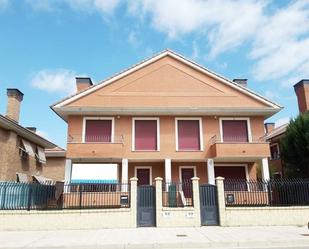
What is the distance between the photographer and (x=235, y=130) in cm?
2438

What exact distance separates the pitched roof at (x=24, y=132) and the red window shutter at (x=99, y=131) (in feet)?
16.9

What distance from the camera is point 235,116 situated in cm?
2444

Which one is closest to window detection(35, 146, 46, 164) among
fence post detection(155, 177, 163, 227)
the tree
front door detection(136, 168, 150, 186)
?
front door detection(136, 168, 150, 186)

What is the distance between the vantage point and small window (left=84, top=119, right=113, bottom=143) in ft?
77.7

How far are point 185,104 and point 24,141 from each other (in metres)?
13.4

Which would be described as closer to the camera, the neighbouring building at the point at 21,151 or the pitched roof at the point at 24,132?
the pitched roof at the point at 24,132

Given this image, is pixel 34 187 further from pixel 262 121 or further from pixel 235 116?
pixel 262 121

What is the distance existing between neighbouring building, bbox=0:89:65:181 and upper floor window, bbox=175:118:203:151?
11.9m

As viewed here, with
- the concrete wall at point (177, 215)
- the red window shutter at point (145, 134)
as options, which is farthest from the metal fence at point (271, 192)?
the red window shutter at point (145, 134)

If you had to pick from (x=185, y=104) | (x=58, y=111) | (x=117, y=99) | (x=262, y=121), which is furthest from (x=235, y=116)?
(x=58, y=111)

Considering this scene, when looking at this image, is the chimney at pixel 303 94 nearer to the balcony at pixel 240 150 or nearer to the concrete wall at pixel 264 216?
the balcony at pixel 240 150

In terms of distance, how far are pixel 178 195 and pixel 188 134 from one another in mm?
7151

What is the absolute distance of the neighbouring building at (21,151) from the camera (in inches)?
890

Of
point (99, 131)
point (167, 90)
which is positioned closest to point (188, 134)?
point (167, 90)
